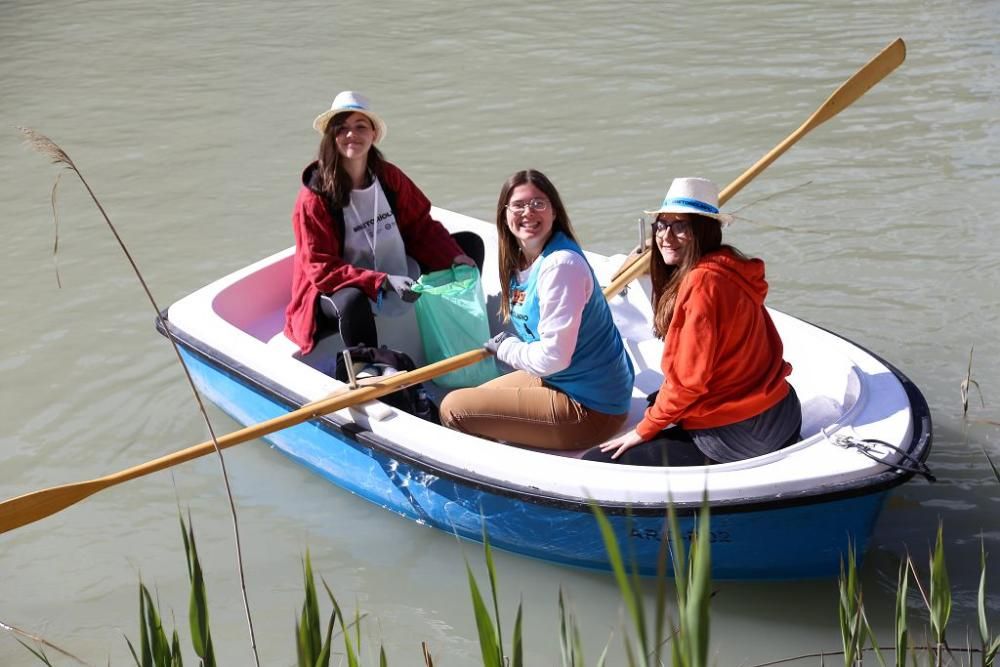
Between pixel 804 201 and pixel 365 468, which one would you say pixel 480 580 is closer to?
pixel 365 468

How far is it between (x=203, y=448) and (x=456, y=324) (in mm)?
1175

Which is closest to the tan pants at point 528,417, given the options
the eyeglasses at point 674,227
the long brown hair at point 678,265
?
the long brown hair at point 678,265

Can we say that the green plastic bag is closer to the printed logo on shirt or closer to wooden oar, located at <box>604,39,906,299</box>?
the printed logo on shirt

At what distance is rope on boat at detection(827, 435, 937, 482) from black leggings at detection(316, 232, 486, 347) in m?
1.82

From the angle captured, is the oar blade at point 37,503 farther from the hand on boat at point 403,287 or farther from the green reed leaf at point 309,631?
the green reed leaf at point 309,631

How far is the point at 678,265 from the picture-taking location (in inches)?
137

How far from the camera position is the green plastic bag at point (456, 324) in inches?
180

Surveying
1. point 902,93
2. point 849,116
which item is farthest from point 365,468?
point 902,93

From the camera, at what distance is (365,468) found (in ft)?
13.6

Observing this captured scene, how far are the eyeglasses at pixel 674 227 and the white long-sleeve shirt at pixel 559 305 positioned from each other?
0.31m

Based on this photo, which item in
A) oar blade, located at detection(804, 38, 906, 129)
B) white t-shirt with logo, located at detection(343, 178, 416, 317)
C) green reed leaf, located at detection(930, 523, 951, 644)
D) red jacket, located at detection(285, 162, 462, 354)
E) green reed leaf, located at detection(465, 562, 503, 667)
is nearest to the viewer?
green reed leaf, located at detection(465, 562, 503, 667)

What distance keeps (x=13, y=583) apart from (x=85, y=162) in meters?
4.55

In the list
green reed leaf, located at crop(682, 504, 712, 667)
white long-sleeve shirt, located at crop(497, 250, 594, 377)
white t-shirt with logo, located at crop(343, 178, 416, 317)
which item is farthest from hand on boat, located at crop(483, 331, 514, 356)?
green reed leaf, located at crop(682, 504, 712, 667)

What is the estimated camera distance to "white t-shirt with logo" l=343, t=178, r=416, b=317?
15.3 feet
